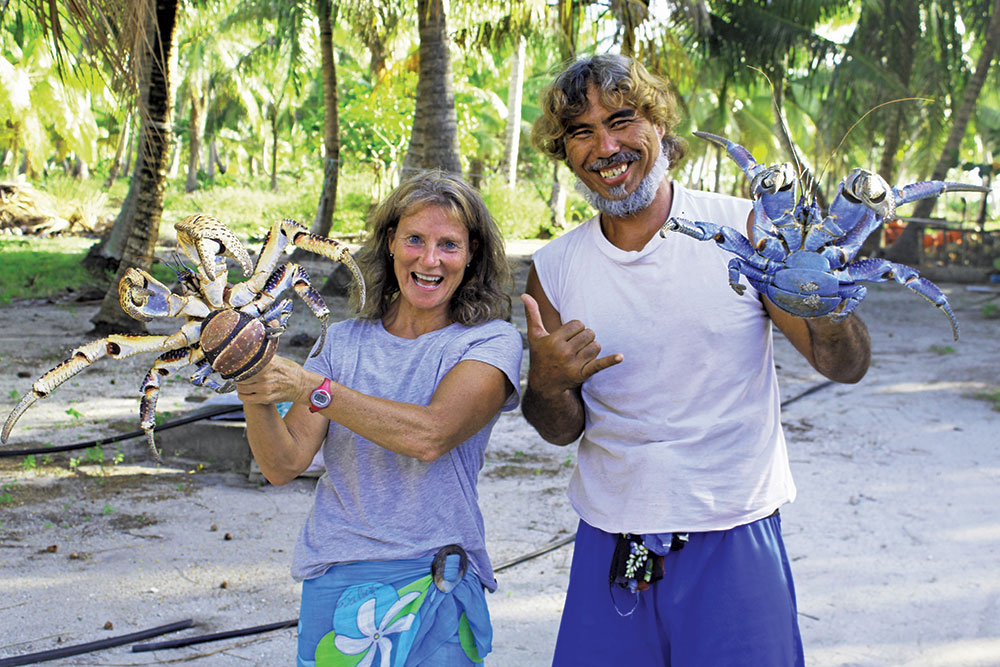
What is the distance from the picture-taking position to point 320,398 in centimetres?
200

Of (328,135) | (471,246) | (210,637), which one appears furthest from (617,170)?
(328,135)

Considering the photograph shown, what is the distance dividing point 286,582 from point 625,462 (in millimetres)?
Answer: 2517

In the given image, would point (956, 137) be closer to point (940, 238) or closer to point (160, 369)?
point (940, 238)

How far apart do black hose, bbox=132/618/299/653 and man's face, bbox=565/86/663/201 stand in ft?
7.87

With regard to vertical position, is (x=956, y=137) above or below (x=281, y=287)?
above

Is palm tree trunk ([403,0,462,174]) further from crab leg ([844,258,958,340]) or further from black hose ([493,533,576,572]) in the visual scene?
crab leg ([844,258,958,340])

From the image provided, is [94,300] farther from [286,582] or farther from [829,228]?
[829,228]

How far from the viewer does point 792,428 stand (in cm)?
715

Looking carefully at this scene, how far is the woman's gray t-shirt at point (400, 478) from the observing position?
2193mm

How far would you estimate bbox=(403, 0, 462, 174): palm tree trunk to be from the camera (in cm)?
840

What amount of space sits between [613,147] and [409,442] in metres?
0.97

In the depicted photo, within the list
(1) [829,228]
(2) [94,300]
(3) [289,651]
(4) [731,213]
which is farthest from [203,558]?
(2) [94,300]

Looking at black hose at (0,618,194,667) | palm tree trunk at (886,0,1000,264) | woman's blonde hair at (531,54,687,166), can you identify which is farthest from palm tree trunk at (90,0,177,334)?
palm tree trunk at (886,0,1000,264)

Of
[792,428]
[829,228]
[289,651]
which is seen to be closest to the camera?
[829,228]
